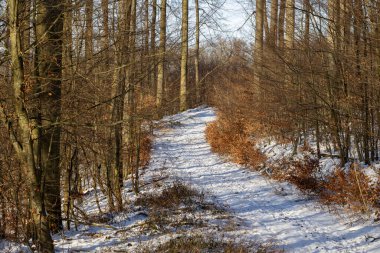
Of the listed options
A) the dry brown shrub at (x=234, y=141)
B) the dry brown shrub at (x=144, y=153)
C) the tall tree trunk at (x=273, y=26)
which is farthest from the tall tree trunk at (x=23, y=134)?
the dry brown shrub at (x=234, y=141)

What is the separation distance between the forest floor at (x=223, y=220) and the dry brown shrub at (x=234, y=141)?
1.37 m

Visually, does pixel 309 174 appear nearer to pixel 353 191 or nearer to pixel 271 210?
pixel 271 210

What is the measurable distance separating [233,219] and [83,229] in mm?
2704

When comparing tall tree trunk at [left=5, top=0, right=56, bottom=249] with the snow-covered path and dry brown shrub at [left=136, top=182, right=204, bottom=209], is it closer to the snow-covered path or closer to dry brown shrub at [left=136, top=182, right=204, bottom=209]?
the snow-covered path

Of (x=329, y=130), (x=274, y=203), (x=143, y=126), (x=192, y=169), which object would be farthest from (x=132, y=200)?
(x=329, y=130)

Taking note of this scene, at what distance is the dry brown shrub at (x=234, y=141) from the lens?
13055 millimetres

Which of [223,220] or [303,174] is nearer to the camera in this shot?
[223,220]

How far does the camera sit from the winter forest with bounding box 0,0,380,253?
5191mm

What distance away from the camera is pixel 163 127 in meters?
9.75

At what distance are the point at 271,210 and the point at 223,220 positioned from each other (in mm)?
1518

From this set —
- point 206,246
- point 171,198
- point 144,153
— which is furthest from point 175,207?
point 144,153

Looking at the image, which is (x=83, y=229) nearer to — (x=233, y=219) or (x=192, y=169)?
(x=233, y=219)

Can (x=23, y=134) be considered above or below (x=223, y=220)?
above

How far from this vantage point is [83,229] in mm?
7051
